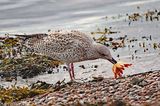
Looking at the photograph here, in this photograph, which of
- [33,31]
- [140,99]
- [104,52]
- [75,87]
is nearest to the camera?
[140,99]

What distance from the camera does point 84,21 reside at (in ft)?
72.3

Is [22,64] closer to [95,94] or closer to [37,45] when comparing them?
[37,45]

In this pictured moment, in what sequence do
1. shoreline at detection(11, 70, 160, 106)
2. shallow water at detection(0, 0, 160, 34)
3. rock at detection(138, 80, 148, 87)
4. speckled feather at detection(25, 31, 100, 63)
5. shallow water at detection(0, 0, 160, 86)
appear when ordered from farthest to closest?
shallow water at detection(0, 0, 160, 34) < shallow water at detection(0, 0, 160, 86) < speckled feather at detection(25, 31, 100, 63) < rock at detection(138, 80, 148, 87) < shoreline at detection(11, 70, 160, 106)

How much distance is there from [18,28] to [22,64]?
17.5 feet

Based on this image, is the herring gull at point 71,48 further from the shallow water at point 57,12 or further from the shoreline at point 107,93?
the shallow water at point 57,12

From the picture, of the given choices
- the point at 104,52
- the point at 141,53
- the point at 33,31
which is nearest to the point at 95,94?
the point at 104,52

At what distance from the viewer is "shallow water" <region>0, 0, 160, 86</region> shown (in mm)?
15758

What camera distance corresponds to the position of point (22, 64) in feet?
53.0

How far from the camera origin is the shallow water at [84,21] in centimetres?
1576

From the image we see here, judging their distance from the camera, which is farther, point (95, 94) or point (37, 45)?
point (37, 45)

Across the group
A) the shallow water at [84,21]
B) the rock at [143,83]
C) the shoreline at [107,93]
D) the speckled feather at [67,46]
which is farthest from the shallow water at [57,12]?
the rock at [143,83]

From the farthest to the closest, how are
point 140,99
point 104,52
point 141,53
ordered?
point 141,53 → point 104,52 → point 140,99

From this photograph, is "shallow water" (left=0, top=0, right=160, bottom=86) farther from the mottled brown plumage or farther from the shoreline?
the shoreline

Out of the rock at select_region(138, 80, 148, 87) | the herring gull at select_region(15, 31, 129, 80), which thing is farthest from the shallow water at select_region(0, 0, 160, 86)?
the rock at select_region(138, 80, 148, 87)
